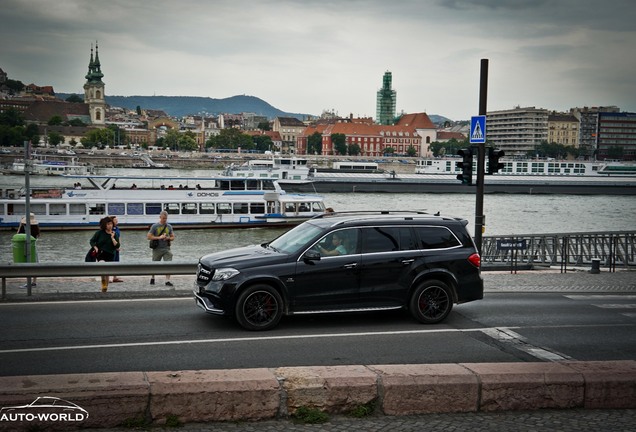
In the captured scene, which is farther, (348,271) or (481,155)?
(481,155)

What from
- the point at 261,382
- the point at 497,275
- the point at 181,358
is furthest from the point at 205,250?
the point at 261,382

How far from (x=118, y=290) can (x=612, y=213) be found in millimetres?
68509

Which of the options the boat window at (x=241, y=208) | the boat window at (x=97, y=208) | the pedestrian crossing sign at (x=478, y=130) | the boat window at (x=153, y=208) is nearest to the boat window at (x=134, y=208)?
the boat window at (x=153, y=208)

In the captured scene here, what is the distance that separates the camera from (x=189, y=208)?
44.5m

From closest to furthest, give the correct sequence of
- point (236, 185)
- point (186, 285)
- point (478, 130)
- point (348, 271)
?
point (348, 271) < point (186, 285) < point (478, 130) < point (236, 185)

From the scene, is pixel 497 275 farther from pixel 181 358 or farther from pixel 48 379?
pixel 48 379

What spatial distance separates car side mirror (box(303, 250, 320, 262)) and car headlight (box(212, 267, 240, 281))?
39.4 inches

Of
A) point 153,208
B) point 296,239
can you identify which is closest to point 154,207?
point 153,208

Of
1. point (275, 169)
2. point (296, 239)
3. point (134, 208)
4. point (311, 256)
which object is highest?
point (275, 169)

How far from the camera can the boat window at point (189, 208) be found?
4416 centimetres

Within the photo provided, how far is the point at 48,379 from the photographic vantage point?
5.89 metres

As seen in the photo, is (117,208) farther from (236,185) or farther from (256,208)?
(236,185)

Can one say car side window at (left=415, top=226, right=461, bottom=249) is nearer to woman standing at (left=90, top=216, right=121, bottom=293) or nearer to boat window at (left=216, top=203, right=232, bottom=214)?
woman standing at (left=90, top=216, right=121, bottom=293)

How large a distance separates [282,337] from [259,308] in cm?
61
